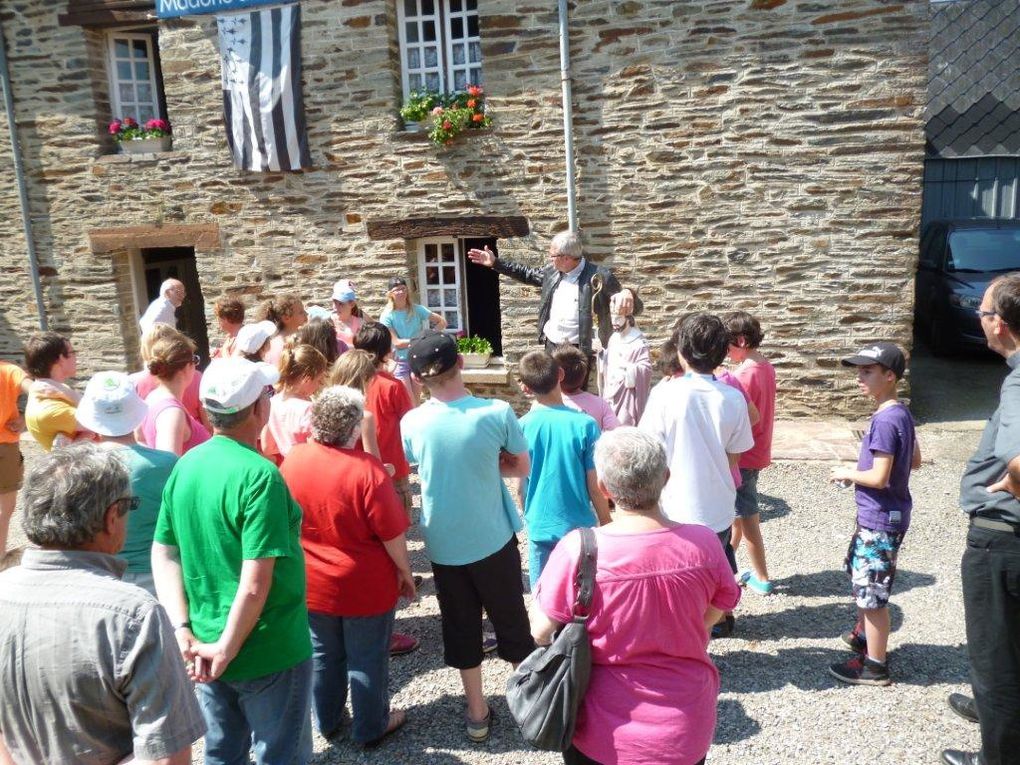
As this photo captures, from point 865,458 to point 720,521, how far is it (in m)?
0.75

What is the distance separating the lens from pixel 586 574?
244 cm

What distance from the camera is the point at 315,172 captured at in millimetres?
9570

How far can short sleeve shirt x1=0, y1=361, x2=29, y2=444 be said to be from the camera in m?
5.53

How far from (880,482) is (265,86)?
809cm

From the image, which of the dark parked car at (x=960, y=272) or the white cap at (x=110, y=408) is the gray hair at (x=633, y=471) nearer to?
the white cap at (x=110, y=408)

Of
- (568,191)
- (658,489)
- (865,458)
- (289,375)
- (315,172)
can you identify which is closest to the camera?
(658,489)

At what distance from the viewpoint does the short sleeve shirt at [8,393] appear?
5527 mm

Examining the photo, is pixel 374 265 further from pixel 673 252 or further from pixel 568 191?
pixel 673 252

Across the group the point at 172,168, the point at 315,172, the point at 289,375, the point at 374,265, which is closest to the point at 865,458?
the point at 289,375

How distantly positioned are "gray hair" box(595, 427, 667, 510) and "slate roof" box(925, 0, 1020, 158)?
56.2 feet

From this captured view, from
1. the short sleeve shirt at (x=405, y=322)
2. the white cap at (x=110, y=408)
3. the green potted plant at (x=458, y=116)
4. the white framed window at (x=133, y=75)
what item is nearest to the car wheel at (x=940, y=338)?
the green potted plant at (x=458, y=116)

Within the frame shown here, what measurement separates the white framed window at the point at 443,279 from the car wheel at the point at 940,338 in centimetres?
684

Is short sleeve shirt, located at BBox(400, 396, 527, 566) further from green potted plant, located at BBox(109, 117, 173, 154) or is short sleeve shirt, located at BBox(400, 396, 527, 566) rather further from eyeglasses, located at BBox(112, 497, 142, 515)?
green potted plant, located at BBox(109, 117, 173, 154)

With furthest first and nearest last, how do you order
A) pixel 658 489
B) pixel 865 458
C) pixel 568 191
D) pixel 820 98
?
pixel 568 191
pixel 820 98
pixel 865 458
pixel 658 489
